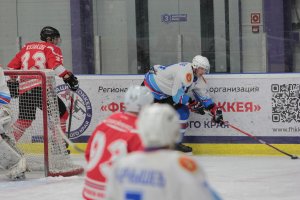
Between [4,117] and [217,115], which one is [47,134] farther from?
[217,115]

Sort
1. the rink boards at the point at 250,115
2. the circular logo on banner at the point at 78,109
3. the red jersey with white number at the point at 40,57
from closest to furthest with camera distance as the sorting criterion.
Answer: the red jersey with white number at the point at 40,57
the rink boards at the point at 250,115
the circular logo on banner at the point at 78,109

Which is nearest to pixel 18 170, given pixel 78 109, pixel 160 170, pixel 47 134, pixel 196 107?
pixel 47 134

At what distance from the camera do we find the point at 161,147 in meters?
2.77

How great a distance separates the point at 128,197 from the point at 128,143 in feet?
2.63

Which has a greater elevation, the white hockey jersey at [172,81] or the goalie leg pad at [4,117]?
the white hockey jersey at [172,81]

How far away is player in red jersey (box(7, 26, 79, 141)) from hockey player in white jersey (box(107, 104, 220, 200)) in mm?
4194

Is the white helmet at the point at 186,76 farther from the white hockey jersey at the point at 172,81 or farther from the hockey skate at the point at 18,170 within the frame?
the hockey skate at the point at 18,170

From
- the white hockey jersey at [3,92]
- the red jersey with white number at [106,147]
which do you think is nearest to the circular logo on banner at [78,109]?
the white hockey jersey at [3,92]

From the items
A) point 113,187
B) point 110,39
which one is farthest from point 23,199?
point 110,39

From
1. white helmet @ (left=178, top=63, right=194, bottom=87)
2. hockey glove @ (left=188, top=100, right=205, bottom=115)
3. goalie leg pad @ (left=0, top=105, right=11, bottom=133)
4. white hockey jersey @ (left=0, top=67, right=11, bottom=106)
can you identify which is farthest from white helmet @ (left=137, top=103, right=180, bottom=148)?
hockey glove @ (left=188, top=100, right=205, bottom=115)

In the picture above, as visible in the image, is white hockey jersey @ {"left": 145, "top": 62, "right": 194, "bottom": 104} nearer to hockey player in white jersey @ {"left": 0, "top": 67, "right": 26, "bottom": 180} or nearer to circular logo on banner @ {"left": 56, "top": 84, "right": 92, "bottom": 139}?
circular logo on banner @ {"left": 56, "top": 84, "right": 92, "bottom": 139}

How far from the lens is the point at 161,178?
8.94ft

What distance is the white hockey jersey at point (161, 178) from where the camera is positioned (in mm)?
2699

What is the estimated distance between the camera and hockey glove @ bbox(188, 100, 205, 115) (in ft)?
24.8
